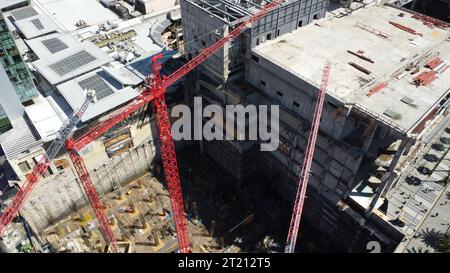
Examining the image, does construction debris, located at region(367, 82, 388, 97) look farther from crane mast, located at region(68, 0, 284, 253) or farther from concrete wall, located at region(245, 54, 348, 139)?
crane mast, located at region(68, 0, 284, 253)

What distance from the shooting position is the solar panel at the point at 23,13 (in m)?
98.0

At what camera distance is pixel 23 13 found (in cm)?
9950

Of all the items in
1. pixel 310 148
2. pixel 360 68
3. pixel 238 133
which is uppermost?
pixel 360 68

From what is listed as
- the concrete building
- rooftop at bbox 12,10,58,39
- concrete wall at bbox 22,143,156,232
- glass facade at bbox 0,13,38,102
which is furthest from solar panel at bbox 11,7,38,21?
the concrete building

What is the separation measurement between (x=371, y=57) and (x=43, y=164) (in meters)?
68.5

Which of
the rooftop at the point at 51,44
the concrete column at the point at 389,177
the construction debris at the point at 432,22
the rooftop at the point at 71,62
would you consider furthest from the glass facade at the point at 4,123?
the construction debris at the point at 432,22

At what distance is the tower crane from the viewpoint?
64.9 metres

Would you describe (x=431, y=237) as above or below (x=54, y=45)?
below

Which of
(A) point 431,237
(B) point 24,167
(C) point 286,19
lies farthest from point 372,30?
(B) point 24,167

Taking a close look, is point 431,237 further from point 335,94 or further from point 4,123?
point 4,123

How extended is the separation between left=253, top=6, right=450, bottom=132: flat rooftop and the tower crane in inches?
1425

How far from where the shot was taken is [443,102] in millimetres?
63531
